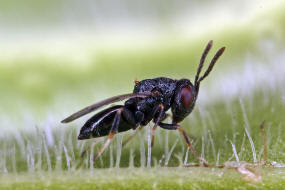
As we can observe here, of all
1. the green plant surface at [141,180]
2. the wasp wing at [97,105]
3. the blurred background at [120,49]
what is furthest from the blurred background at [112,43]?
the green plant surface at [141,180]

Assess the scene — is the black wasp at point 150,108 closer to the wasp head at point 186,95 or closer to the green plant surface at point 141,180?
the wasp head at point 186,95

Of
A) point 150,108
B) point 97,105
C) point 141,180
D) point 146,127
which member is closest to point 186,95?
point 150,108

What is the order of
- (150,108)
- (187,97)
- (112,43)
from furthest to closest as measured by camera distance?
(112,43), (150,108), (187,97)

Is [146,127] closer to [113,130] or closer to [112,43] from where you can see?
[113,130]

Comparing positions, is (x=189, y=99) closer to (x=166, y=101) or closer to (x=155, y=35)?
(x=166, y=101)

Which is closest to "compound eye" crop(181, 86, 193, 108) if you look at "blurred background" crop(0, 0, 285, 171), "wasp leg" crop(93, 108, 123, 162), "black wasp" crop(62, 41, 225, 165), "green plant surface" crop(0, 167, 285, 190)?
"black wasp" crop(62, 41, 225, 165)

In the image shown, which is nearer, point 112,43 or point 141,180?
point 141,180
